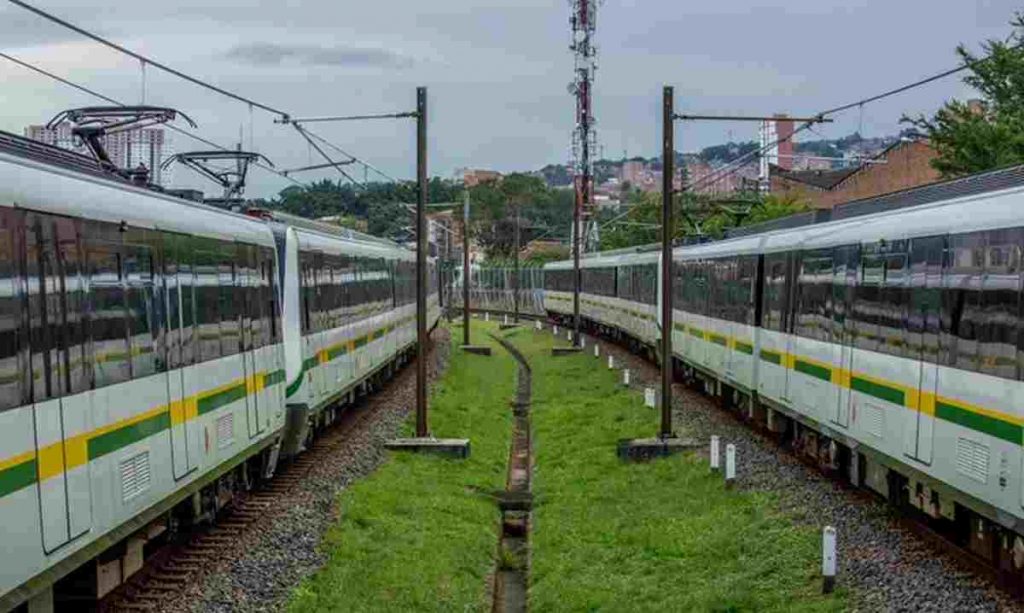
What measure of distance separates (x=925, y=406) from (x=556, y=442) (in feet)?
41.6

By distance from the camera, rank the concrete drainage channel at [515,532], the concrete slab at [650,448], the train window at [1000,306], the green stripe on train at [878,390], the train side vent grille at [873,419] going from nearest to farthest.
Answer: the train window at [1000,306], the green stripe on train at [878,390], the train side vent grille at [873,419], the concrete drainage channel at [515,532], the concrete slab at [650,448]

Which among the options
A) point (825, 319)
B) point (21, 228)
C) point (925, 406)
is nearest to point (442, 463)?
point (825, 319)

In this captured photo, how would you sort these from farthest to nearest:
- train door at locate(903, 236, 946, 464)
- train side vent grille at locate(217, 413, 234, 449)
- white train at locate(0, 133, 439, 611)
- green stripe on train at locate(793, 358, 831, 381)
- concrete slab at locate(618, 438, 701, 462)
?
concrete slab at locate(618, 438, 701, 462) < green stripe on train at locate(793, 358, 831, 381) < train side vent grille at locate(217, 413, 234, 449) < train door at locate(903, 236, 946, 464) < white train at locate(0, 133, 439, 611)

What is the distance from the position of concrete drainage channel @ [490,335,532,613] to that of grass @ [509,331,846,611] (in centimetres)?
23

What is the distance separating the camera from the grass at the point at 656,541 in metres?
12.1

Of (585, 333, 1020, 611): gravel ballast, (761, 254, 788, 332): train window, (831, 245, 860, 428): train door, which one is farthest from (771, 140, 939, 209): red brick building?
(831, 245, 860, 428): train door

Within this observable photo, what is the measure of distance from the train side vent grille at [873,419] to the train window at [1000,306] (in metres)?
2.84

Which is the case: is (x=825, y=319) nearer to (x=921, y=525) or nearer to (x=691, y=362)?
(x=921, y=525)

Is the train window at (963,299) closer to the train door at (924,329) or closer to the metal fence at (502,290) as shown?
the train door at (924,329)

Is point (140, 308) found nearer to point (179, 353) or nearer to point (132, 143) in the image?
point (179, 353)

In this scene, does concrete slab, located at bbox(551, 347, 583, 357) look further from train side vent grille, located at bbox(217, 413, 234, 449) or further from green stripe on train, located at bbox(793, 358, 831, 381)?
train side vent grille, located at bbox(217, 413, 234, 449)

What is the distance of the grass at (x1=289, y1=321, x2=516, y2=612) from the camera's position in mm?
12133

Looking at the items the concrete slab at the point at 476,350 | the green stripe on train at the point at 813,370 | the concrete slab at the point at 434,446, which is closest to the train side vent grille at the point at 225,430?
the green stripe on train at the point at 813,370

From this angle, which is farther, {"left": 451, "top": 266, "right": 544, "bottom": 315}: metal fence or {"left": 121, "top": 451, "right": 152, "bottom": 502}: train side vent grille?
{"left": 451, "top": 266, "right": 544, "bottom": 315}: metal fence
